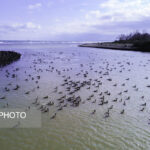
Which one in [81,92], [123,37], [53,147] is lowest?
[53,147]

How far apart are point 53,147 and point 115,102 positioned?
497 centimetres

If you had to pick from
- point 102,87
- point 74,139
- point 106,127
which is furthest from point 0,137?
point 102,87

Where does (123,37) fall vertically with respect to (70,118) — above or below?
above

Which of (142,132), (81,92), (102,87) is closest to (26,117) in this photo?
(81,92)

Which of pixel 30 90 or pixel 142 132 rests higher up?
pixel 30 90

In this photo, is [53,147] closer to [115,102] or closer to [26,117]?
[26,117]

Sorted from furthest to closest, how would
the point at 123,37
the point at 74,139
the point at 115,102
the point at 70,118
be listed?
the point at 123,37 → the point at 115,102 → the point at 70,118 → the point at 74,139

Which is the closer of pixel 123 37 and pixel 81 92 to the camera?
pixel 81 92

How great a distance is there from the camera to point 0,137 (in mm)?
5773

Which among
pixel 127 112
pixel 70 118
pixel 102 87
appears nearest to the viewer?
pixel 70 118

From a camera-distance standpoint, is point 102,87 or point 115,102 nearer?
point 115,102

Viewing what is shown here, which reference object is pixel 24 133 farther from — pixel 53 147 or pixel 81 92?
pixel 81 92

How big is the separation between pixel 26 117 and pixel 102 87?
647cm

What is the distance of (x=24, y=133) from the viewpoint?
6.00m
